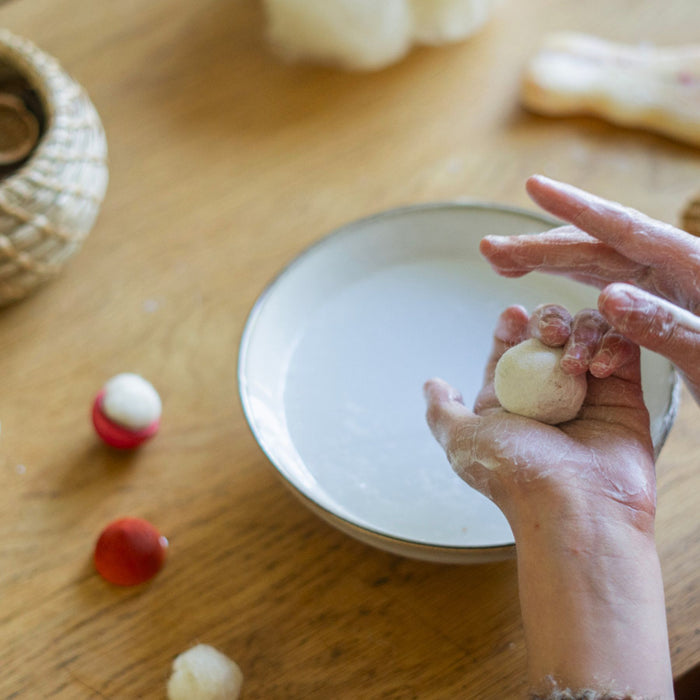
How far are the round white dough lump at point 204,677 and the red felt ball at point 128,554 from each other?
3.2 inches

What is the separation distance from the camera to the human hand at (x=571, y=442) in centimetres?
50

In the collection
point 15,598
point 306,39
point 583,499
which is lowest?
point 15,598

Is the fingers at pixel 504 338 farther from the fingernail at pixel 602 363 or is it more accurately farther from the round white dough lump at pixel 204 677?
the round white dough lump at pixel 204 677

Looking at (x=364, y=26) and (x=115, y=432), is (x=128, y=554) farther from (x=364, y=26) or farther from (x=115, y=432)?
(x=364, y=26)

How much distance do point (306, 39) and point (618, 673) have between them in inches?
33.5

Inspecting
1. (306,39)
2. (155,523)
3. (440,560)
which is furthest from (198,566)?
(306,39)

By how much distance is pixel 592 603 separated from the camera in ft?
1.54

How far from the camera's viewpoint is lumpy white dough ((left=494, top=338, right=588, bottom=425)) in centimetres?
54

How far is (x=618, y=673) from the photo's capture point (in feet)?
1.48

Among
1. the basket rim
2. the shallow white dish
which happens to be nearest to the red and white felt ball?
the shallow white dish

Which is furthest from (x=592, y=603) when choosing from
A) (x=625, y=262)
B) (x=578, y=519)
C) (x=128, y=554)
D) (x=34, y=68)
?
(x=34, y=68)

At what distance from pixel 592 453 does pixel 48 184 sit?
0.56 metres

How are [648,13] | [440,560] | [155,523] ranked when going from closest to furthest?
1. [440,560]
2. [155,523]
3. [648,13]

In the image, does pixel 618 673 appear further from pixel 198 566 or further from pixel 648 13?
pixel 648 13
